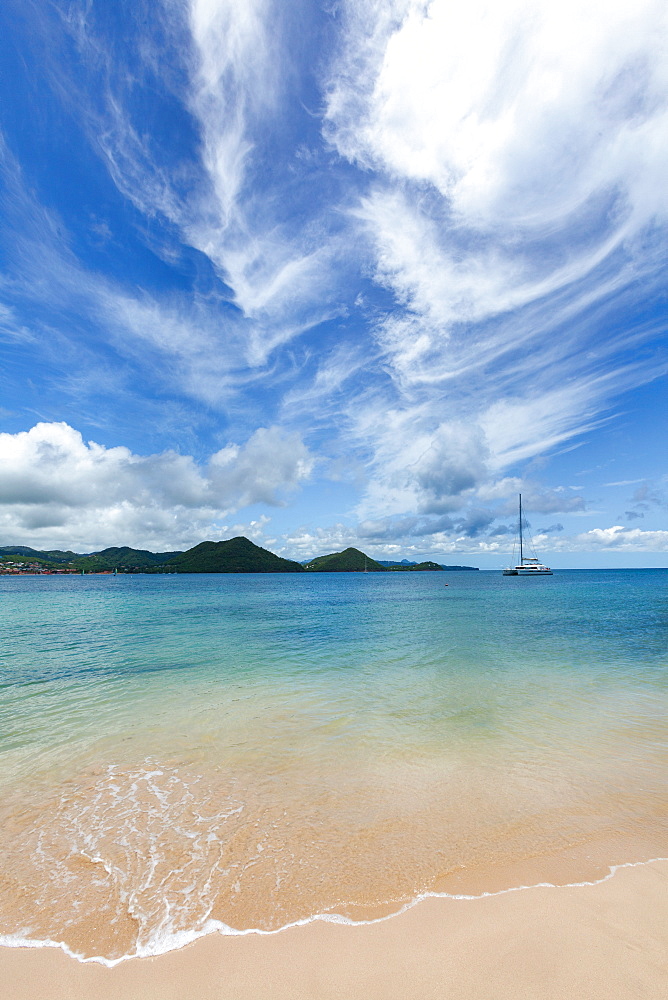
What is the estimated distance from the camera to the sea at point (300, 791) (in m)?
5.44

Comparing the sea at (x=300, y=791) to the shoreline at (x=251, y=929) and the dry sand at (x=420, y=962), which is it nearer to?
the shoreline at (x=251, y=929)

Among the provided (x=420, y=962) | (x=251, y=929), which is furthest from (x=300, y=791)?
(x=420, y=962)

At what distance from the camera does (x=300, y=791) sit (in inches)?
324

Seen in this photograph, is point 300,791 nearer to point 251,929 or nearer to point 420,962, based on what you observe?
point 251,929

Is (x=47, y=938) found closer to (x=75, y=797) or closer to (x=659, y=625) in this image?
(x=75, y=797)

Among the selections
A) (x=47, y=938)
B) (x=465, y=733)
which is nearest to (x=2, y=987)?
(x=47, y=938)

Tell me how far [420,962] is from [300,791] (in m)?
4.22

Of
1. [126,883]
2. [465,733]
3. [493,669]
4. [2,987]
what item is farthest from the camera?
[493,669]

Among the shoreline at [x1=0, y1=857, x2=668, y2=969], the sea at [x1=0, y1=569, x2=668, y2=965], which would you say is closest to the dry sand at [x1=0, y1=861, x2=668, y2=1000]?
the shoreline at [x1=0, y1=857, x2=668, y2=969]

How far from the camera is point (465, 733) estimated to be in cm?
1141

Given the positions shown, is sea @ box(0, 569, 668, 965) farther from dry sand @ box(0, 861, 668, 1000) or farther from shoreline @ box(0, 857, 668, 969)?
dry sand @ box(0, 861, 668, 1000)

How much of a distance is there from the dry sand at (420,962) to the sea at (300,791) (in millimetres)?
269

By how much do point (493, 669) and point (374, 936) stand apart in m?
16.5

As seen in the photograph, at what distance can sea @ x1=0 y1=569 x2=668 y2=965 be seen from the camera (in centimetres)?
544
